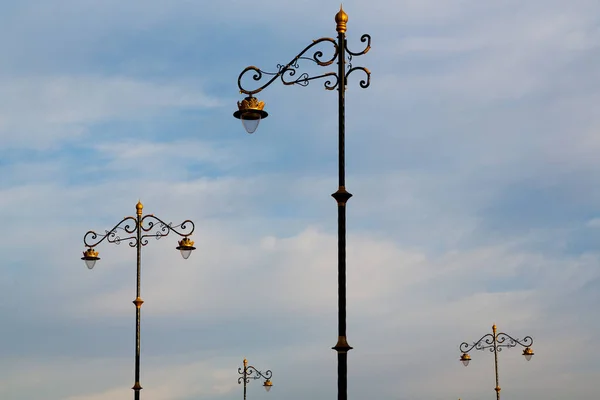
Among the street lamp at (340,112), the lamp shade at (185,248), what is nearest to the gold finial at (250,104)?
the street lamp at (340,112)

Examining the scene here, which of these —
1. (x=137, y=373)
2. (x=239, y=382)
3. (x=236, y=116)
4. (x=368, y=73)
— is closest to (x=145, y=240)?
(x=137, y=373)

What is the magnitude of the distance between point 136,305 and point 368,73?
14290mm

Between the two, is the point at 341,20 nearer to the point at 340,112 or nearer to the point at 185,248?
the point at 340,112

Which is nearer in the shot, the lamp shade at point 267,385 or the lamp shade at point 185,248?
the lamp shade at point 185,248

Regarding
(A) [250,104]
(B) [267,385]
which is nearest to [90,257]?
(A) [250,104]

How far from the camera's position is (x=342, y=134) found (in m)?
16.8

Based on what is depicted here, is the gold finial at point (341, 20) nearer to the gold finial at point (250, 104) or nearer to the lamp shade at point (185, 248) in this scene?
the gold finial at point (250, 104)

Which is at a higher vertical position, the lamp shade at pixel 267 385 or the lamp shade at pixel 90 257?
the lamp shade at pixel 90 257

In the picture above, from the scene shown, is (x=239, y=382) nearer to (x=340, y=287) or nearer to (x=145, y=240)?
(x=145, y=240)

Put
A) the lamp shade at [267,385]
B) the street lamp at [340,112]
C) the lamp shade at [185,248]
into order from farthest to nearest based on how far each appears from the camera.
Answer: the lamp shade at [267,385], the lamp shade at [185,248], the street lamp at [340,112]

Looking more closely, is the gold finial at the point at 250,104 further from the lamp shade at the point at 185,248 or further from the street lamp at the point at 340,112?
the lamp shade at the point at 185,248

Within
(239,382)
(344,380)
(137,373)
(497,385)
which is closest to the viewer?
(344,380)

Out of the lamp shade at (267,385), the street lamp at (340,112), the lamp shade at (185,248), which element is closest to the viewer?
the street lamp at (340,112)

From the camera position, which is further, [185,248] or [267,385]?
[267,385]
